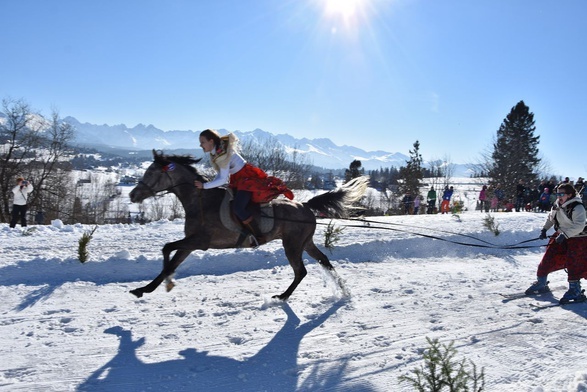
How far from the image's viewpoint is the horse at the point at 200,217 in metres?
5.38

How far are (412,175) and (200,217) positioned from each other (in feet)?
134

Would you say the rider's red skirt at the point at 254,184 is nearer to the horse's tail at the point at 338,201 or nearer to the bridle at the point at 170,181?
the bridle at the point at 170,181

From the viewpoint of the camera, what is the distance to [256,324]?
196 inches

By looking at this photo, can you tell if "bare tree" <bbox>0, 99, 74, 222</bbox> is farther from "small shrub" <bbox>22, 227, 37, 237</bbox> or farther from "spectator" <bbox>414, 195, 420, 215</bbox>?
"spectator" <bbox>414, 195, 420, 215</bbox>

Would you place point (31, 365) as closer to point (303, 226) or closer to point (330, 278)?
point (303, 226)

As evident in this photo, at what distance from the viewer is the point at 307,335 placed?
4680 mm

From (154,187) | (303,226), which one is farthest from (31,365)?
(303,226)

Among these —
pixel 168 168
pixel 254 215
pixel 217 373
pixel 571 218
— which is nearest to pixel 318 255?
pixel 254 215

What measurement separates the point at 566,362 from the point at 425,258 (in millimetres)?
5704

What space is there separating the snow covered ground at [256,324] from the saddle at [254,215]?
1.18 m

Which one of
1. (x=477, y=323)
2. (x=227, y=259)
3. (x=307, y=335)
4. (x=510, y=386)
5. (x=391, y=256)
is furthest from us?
(x=391, y=256)

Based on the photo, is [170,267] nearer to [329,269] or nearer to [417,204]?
[329,269]

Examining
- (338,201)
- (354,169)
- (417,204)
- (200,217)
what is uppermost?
(354,169)

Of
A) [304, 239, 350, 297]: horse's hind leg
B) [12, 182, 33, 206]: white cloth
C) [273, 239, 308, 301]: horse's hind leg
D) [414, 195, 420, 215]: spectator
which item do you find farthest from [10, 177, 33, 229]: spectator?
[414, 195, 420, 215]: spectator
